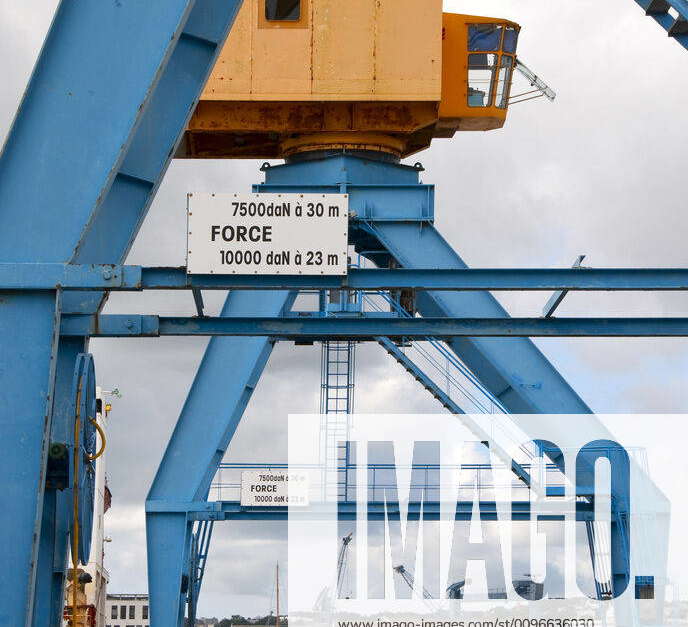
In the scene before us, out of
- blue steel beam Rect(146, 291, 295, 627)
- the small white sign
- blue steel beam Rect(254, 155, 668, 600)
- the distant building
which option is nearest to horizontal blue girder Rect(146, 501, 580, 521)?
the small white sign

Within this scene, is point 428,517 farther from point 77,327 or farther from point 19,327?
point 19,327

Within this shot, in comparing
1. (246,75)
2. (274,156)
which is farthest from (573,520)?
(246,75)

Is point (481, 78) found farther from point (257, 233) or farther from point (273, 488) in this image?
point (257, 233)

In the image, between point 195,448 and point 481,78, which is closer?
point 195,448

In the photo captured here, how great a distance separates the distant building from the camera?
15312 centimetres

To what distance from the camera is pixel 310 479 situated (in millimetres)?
34125

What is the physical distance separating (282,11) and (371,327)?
937cm

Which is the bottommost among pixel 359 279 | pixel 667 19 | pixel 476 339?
pixel 359 279

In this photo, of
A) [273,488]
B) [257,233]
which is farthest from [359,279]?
[273,488]

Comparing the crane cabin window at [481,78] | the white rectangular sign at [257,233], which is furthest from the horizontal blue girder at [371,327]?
the crane cabin window at [481,78]

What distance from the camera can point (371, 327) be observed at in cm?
1681

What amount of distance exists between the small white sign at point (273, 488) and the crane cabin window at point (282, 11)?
1255 centimetres

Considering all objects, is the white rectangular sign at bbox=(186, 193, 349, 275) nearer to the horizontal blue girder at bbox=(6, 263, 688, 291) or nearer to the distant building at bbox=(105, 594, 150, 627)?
the horizontal blue girder at bbox=(6, 263, 688, 291)

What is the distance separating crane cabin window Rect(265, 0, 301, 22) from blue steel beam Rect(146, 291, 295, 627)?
14.8 feet
